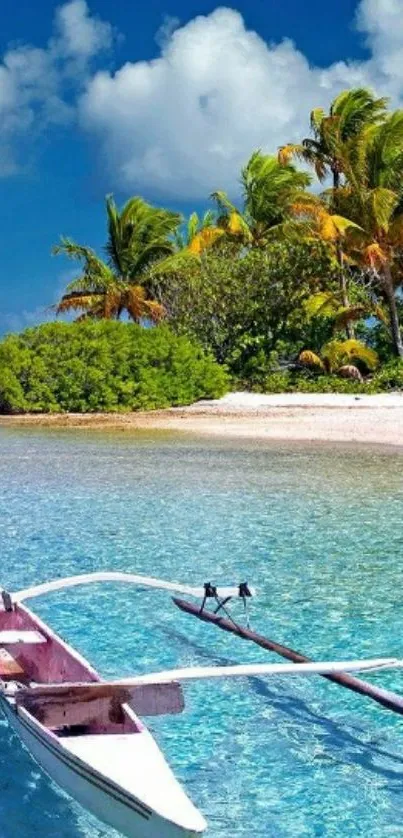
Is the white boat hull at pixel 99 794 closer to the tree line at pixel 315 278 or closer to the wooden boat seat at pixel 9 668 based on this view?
the wooden boat seat at pixel 9 668

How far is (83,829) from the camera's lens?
4.27 meters

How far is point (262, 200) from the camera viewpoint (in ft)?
120

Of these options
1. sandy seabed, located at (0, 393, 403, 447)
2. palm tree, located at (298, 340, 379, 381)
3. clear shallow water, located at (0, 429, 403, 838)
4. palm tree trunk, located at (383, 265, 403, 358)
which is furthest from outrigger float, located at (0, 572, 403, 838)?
palm tree trunk, located at (383, 265, 403, 358)

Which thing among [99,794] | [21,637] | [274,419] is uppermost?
[274,419]

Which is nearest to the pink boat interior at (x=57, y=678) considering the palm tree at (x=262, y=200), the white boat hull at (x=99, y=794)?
the white boat hull at (x=99, y=794)

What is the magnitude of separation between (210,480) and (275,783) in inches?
425

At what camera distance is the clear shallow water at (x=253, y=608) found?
4660 millimetres

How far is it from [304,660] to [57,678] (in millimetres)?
1544

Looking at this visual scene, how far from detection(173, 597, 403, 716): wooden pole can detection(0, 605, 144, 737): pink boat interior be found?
1.36 metres

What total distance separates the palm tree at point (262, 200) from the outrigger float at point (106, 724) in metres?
31.7

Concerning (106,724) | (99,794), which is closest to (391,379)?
(106,724)

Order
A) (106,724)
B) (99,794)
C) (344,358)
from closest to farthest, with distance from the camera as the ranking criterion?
(99,794) < (106,724) < (344,358)

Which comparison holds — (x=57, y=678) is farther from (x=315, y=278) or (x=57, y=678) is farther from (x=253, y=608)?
(x=315, y=278)

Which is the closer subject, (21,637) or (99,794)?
(99,794)
